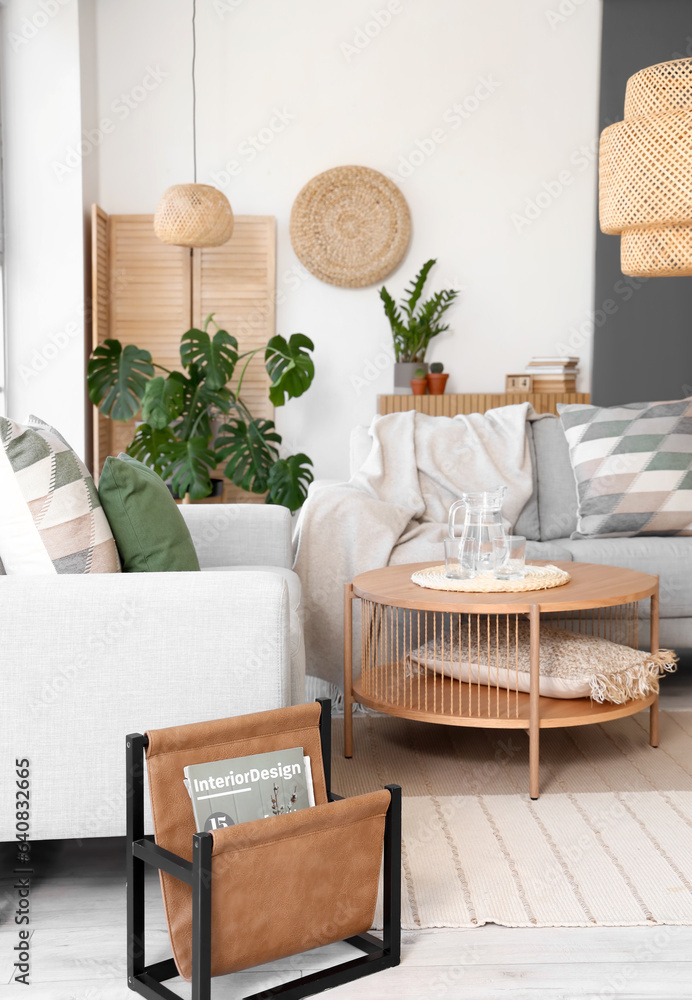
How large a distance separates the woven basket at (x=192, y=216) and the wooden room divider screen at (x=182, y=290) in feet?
1.43

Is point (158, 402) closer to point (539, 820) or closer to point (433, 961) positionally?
point (539, 820)

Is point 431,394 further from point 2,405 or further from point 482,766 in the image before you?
point 482,766

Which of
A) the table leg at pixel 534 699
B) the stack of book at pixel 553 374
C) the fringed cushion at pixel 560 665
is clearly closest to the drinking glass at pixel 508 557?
the fringed cushion at pixel 560 665

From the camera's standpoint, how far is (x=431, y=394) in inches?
194

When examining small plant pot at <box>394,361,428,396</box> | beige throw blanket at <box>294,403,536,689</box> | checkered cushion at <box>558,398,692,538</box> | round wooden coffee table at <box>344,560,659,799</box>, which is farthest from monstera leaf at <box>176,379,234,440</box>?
round wooden coffee table at <box>344,560,659,799</box>

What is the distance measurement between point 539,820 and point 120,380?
319cm

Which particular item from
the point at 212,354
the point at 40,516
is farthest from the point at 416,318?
the point at 40,516

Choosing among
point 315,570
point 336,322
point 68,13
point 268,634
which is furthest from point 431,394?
point 268,634

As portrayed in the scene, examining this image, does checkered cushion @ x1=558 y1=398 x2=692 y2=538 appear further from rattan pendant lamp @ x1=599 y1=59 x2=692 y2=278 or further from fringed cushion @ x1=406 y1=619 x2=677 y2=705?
rattan pendant lamp @ x1=599 y1=59 x2=692 y2=278

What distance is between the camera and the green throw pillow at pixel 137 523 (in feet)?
6.66

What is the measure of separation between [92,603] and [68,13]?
3955mm

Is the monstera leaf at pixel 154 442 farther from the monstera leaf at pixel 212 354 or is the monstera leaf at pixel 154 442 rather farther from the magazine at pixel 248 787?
the magazine at pixel 248 787

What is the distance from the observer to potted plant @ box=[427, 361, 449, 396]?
16.1ft

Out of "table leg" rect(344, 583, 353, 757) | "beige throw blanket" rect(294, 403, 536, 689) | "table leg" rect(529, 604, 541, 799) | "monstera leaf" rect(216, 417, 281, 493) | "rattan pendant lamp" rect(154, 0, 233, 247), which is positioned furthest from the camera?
"monstera leaf" rect(216, 417, 281, 493)
